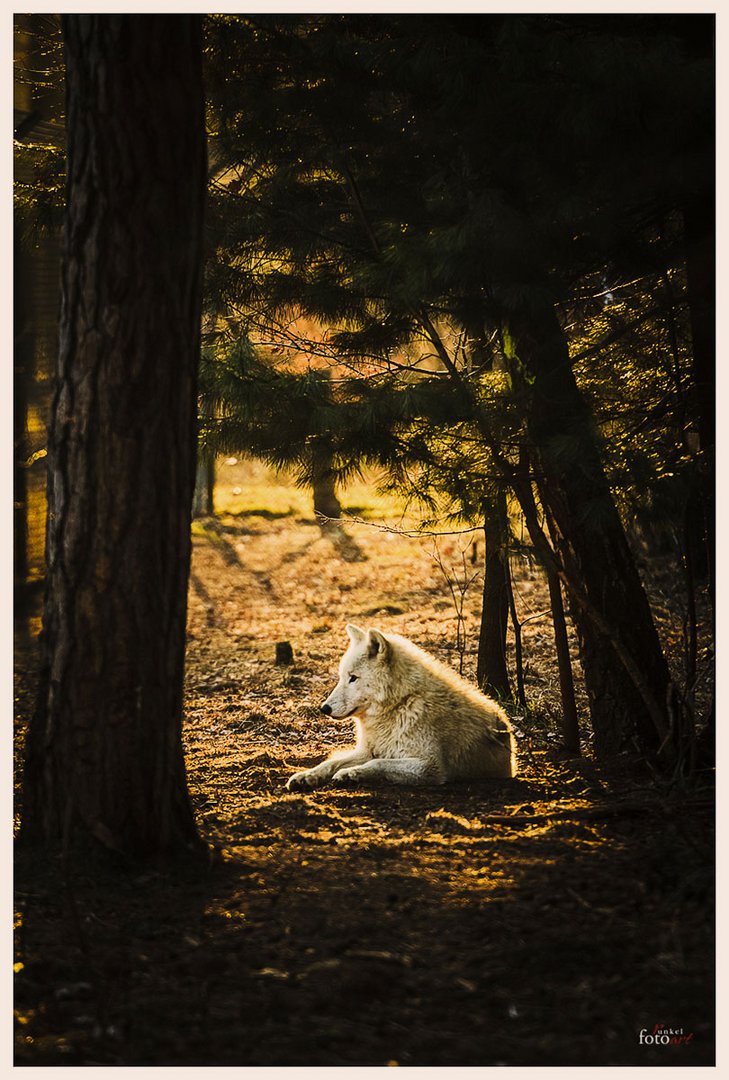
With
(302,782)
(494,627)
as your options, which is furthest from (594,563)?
(494,627)

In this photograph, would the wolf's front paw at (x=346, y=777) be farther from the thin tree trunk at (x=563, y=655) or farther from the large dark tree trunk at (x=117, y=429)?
the large dark tree trunk at (x=117, y=429)

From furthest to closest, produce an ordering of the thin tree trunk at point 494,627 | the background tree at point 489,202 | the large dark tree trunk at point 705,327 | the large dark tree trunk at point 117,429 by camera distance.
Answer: the thin tree trunk at point 494,627 → the large dark tree trunk at point 705,327 → the background tree at point 489,202 → the large dark tree trunk at point 117,429

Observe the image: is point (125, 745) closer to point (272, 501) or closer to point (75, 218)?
point (75, 218)

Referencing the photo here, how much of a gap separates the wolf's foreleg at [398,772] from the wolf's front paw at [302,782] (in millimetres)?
166

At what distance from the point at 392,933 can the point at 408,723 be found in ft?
10.8

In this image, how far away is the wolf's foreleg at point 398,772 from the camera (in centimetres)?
702

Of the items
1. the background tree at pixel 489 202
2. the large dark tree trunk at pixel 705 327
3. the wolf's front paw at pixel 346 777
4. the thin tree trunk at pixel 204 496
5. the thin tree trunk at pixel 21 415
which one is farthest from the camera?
the thin tree trunk at pixel 204 496

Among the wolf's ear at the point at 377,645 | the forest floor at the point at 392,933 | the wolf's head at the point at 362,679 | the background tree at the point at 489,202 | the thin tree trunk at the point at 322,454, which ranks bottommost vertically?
→ the forest floor at the point at 392,933

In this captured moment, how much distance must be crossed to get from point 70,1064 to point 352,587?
14.3m

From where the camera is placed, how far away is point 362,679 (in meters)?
7.54

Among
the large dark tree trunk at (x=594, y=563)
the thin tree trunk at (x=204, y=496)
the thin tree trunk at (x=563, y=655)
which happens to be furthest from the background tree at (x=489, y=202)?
the thin tree trunk at (x=204, y=496)

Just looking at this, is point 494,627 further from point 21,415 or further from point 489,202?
point 21,415

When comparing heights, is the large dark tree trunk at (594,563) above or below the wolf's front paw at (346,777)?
above

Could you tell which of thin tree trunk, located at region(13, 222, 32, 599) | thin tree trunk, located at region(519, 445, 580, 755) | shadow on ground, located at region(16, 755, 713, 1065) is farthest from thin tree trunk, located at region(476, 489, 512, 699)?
thin tree trunk, located at region(13, 222, 32, 599)
